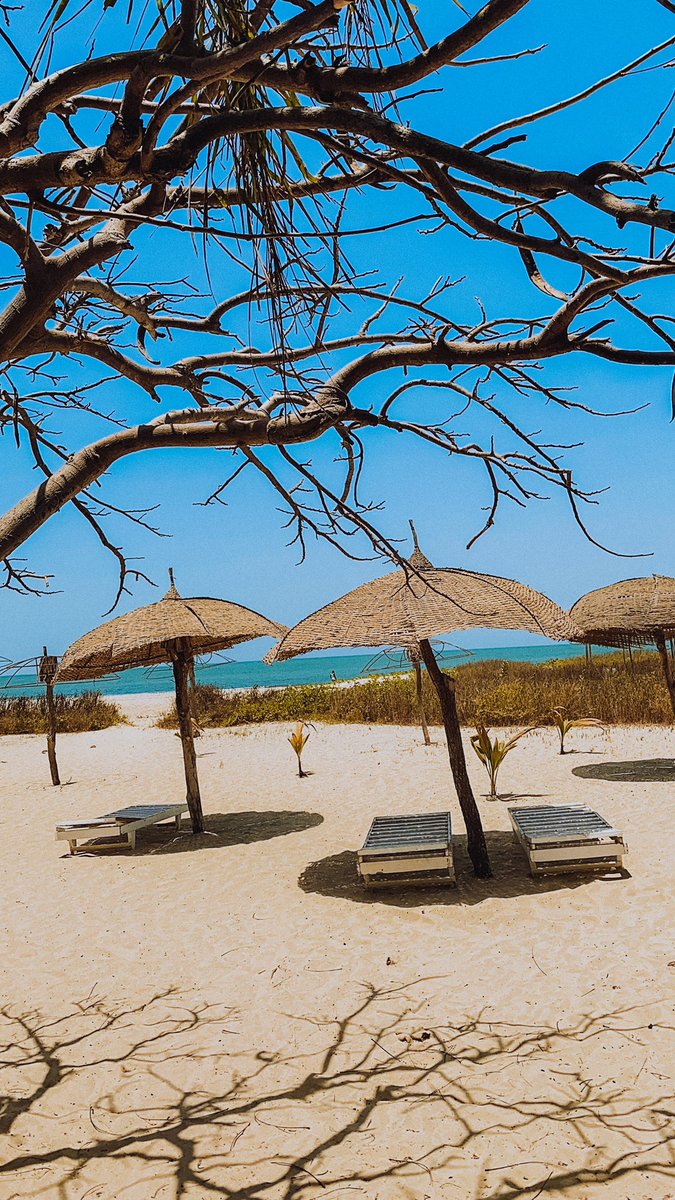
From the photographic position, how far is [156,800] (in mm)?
11625

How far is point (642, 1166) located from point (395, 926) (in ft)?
9.25

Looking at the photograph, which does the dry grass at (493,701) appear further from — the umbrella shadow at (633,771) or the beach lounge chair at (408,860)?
the beach lounge chair at (408,860)

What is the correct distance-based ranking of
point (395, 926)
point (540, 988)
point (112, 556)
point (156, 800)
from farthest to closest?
point (156, 800) → point (395, 926) → point (540, 988) → point (112, 556)

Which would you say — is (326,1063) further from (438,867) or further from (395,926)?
(438,867)

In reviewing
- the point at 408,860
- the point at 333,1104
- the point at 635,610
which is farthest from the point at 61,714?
the point at 333,1104

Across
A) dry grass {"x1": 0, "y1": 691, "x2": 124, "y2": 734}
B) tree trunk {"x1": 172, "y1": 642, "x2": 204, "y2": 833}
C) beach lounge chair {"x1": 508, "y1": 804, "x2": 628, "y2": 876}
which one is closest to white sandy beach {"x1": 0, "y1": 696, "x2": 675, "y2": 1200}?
beach lounge chair {"x1": 508, "y1": 804, "x2": 628, "y2": 876}

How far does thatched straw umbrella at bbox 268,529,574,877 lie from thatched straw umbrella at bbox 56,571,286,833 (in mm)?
1867

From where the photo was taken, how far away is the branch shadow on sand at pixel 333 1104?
2.97 meters

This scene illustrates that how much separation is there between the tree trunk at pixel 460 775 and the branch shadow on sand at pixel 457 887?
171mm

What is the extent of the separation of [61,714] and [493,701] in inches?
459

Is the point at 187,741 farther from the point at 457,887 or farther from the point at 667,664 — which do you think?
the point at 667,664

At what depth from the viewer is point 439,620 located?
6434mm

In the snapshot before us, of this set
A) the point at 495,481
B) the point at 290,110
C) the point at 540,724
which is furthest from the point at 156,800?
the point at 290,110

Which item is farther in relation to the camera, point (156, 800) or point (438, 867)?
point (156, 800)
